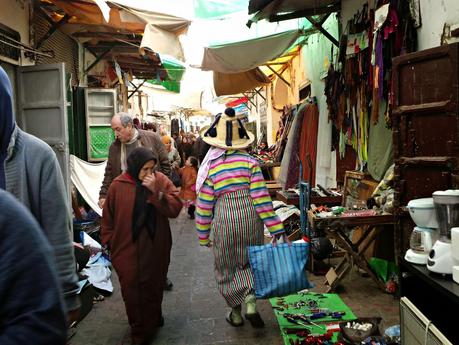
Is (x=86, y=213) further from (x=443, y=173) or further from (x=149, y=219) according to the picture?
(x=443, y=173)

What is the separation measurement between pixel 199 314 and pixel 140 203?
143cm

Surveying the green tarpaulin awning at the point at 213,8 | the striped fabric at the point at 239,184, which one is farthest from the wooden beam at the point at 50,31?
the striped fabric at the point at 239,184

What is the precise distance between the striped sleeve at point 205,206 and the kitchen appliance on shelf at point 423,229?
187 centimetres

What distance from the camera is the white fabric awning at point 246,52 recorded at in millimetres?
7172

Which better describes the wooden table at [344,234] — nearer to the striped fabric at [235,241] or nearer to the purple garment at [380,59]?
the striped fabric at [235,241]

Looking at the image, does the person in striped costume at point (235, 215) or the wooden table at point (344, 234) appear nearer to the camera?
the person in striped costume at point (235, 215)

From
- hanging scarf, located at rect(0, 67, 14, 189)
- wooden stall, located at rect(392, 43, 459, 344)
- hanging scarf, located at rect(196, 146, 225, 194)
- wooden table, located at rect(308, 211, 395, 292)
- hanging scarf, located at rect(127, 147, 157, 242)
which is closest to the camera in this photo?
hanging scarf, located at rect(0, 67, 14, 189)

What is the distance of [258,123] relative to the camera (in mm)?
20141

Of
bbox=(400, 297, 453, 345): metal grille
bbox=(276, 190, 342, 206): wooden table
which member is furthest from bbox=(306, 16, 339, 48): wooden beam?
bbox=(400, 297, 453, 345): metal grille

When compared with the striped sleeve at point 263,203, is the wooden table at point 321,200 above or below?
below

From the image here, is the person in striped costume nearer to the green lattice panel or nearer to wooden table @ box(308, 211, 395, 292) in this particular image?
wooden table @ box(308, 211, 395, 292)

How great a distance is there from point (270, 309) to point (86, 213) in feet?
14.5

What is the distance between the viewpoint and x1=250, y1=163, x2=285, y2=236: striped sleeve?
4297 mm

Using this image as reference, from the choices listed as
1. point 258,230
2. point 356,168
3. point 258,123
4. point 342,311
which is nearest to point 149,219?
point 258,230
